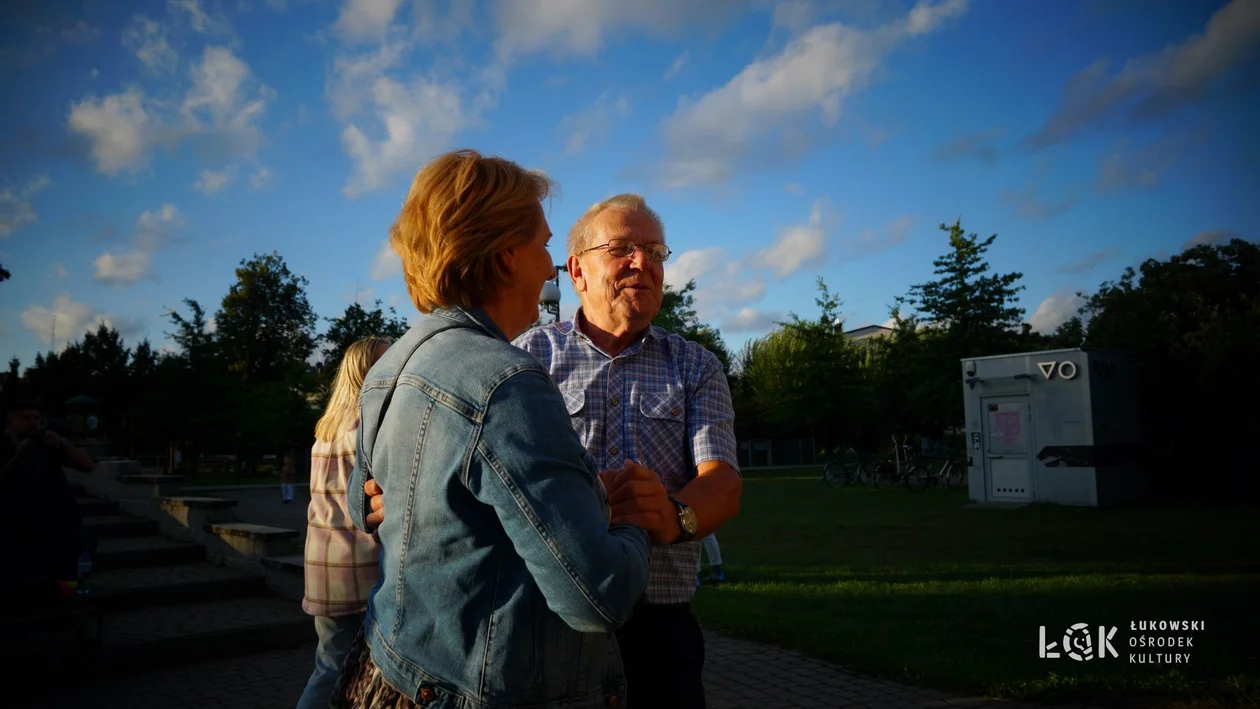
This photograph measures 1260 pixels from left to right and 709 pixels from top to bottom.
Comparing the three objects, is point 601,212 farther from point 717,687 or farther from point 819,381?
point 819,381

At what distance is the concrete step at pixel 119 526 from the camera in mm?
9445

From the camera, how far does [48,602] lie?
596 cm

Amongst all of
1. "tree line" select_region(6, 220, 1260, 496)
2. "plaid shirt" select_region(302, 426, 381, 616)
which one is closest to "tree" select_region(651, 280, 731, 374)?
"tree line" select_region(6, 220, 1260, 496)

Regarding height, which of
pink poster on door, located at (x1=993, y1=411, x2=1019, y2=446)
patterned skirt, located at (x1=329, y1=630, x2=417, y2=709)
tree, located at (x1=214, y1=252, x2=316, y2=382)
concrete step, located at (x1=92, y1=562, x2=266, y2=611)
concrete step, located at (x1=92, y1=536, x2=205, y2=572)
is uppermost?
tree, located at (x1=214, y1=252, x2=316, y2=382)

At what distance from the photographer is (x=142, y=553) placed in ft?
29.0

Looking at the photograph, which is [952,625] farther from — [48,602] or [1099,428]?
[1099,428]

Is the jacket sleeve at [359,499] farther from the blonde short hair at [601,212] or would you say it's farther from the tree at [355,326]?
the tree at [355,326]

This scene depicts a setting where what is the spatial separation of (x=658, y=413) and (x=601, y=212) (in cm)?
74

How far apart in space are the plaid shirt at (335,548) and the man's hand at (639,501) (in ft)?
8.37

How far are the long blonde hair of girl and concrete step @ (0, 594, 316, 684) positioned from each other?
3723 millimetres

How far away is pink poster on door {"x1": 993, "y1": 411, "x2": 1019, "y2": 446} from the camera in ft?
63.3

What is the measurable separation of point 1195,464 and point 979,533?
1226 cm

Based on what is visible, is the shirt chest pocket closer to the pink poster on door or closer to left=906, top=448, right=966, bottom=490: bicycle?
the pink poster on door

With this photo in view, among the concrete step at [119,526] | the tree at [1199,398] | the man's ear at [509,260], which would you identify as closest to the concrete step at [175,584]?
the concrete step at [119,526]
